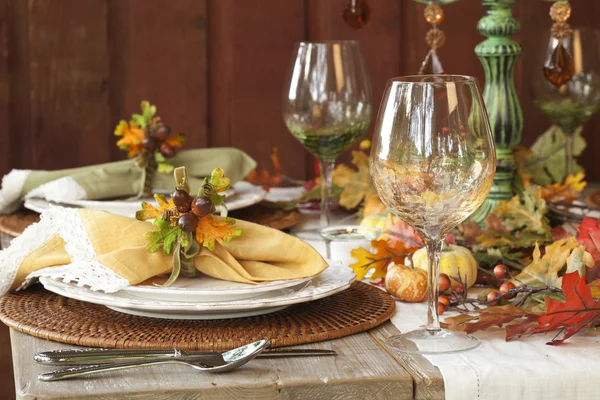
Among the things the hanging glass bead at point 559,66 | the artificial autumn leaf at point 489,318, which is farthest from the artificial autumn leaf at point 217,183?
the hanging glass bead at point 559,66

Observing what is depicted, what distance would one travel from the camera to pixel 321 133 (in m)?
1.29

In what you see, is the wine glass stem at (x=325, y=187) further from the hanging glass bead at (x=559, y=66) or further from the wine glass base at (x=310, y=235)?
the hanging glass bead at (x=559, y=66)

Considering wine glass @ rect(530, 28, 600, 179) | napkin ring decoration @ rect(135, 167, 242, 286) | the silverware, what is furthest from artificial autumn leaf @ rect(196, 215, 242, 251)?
wine glass @ rect(530, 28, 600, 179)

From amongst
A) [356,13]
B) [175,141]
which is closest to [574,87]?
[356,13]

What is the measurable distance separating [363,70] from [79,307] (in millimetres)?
568

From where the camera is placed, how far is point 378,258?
1.01 meters

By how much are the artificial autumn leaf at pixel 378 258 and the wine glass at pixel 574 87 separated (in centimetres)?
64

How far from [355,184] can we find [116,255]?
66 cm

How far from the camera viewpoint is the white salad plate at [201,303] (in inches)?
31.6

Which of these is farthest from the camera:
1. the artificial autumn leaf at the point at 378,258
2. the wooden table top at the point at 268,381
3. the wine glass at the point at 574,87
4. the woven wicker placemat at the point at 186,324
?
the wine glass at the point at 574,87

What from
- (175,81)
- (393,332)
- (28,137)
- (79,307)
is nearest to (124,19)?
(175,81)

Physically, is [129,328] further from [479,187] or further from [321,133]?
[321,133]

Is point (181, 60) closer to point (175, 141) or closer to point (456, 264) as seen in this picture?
point (175, 141)

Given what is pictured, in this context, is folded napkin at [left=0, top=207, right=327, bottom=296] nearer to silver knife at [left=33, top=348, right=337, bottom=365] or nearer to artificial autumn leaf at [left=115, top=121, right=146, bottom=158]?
silver knife at [left=33, top=348, right=337, bottom=365]
